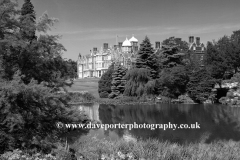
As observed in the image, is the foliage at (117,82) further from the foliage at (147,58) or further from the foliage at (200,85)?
the foliage at (200,85)

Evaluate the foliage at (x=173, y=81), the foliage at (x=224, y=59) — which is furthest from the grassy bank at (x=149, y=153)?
the foliage at (x=224, y=59)

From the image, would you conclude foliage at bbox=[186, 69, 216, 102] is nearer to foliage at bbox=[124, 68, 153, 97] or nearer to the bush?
foliage at bbox=[124, 68, 153, 97]

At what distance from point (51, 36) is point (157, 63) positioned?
2565cm

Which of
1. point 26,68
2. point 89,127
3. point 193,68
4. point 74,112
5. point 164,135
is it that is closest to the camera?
point 26,68

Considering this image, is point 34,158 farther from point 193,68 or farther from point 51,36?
point 193,68

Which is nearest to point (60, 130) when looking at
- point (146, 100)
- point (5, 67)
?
point (5, 67)

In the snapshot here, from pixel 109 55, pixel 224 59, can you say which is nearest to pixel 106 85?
pixel 224 59

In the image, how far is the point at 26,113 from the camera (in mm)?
7625

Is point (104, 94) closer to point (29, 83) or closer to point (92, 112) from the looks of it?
point (92, 112)

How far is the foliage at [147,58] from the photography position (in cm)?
3269

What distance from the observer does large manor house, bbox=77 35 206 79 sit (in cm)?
5978

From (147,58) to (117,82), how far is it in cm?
459

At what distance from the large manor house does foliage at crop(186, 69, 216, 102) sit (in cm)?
2430

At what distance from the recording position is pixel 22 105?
24.8 ft
